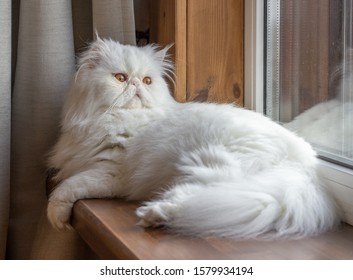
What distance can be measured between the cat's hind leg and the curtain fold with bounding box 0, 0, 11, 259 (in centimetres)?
26

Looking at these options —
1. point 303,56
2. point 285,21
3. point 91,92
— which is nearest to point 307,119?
point 303,56

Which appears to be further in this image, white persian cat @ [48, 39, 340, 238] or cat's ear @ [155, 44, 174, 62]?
cat's ear @ [155, 44, 174, 62]

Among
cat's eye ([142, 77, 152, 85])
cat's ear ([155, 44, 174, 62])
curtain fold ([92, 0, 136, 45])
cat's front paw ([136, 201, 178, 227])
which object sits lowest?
cat's front paw ([136, 201, 178, 227])

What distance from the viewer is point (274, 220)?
1.08 metres

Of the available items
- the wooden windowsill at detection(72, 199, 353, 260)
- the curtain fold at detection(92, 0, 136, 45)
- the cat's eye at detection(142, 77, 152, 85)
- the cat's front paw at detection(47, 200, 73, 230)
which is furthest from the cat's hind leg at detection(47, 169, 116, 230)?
the curtain fold at detection(92, 0, 136, 45)

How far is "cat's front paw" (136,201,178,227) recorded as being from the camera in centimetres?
108

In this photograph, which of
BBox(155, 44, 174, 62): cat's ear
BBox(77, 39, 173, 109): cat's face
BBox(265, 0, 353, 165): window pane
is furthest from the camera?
BBox(155, 44, 174, 62): cat's ear

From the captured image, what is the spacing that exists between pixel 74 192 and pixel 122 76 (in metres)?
0.30

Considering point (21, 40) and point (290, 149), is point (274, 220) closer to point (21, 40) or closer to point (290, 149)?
point (290, 149)

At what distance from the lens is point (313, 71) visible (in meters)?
1.41

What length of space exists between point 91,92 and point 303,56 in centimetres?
51

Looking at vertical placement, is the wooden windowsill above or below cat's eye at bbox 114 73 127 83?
below

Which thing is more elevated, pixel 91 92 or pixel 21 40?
pixel 21 40

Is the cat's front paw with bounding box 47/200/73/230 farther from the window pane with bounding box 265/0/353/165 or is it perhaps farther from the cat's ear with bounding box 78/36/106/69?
the window pane with bounding box 265/0/353/165
